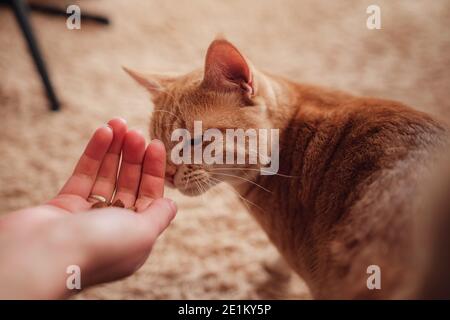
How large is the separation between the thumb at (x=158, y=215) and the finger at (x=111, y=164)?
0.58 feet

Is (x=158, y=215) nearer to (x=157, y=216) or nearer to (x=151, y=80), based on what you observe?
(x=157, y=216)

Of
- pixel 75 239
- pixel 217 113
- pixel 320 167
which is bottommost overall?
pixel 75 239

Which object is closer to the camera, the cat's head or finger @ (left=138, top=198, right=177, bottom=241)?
finger @ (left=138, top=198, right=177, bottom=241)

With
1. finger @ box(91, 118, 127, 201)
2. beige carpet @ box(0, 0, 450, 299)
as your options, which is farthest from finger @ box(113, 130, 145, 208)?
beige carpet @ box(0, 0, 450, 299)

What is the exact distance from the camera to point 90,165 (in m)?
0.94

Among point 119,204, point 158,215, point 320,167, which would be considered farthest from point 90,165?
point 320,167

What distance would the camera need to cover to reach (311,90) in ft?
3.32

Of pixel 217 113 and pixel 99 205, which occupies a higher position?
pixel 217 113

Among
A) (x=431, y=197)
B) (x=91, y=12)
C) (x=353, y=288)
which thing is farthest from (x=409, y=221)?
(x=91, y=12)

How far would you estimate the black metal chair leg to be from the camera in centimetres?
149

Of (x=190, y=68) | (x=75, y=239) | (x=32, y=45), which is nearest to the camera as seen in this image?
(x=75, y=239)

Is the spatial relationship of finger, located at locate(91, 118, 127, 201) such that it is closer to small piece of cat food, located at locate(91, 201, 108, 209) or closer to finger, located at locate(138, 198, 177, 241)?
small piece of cat food, located at locate(91, 201, 108, 209)

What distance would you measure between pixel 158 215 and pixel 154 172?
0.51 ft

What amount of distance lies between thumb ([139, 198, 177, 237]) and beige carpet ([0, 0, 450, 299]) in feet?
1.24
